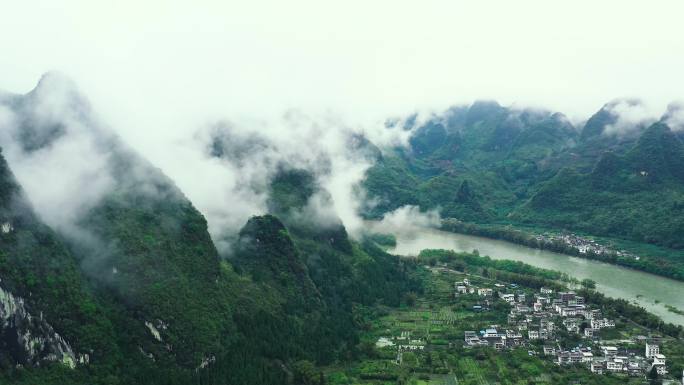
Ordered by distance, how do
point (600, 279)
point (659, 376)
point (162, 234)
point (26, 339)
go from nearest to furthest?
point (26, 339) → point (659, 376) → point (162, 234) → point (600, 279)

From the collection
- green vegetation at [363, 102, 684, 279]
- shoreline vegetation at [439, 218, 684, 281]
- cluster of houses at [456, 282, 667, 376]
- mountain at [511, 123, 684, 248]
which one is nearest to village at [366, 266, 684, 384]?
cluster of houses at [456, 282, 667, 376]

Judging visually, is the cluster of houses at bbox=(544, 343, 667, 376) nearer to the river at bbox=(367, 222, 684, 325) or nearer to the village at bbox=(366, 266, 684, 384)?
the village at bbox=(366, 266, 684, 384)

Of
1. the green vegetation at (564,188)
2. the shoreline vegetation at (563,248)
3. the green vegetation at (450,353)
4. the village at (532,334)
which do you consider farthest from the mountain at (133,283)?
the green vegetation at (564,188)

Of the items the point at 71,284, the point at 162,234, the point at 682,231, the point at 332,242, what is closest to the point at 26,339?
the point at 71,284

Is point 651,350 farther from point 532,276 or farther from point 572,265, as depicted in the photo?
point 572,265

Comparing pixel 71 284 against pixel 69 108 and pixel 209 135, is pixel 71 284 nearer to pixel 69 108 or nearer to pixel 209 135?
pixel 69 108

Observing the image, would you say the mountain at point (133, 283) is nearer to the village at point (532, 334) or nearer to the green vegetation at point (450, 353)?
the green vegetation at point (450, 353)
